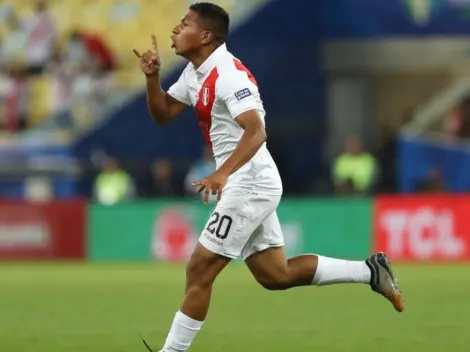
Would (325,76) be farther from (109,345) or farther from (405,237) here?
(109,345)

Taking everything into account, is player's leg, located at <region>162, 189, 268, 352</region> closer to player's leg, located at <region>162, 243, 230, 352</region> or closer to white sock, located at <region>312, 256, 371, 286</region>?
player's leg, located at <region>162, 243, 230, 352</region>

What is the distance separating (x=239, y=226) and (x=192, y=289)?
1.60 feet

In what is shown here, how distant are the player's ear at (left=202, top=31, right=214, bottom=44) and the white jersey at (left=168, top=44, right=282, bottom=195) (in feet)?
0.28

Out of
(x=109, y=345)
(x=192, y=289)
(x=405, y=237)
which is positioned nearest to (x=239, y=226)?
(x=192, y=289)

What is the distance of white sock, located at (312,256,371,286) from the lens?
342 inches

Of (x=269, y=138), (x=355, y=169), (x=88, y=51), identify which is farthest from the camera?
(x=88, y=51)

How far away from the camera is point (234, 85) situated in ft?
26.0

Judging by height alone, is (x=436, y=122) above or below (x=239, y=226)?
below

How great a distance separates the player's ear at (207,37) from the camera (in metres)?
Answer: 8.20

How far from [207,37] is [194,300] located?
1.67 metres

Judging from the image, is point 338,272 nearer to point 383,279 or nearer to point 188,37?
point 383,279

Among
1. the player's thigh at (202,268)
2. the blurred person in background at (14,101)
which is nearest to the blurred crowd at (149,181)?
the blurred person in background at (14,101)

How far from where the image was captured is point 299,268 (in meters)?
8.58

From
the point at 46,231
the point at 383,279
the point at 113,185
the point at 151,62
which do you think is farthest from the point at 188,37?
the point at 113,185
